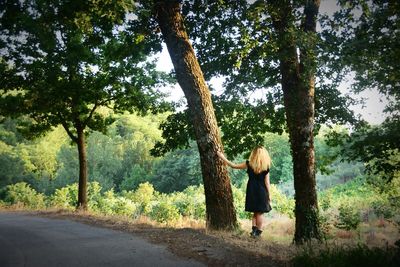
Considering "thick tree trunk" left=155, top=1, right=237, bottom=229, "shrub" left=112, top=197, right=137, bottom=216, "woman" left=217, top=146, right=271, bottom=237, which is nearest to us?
"thick tree trunk" left=155, top=1, right=237, bottom=229

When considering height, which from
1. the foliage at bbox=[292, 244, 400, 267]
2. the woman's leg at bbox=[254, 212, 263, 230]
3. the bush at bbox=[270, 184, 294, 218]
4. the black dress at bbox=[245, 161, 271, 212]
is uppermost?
the black dress at bbox=[245, 161, 271, 212]

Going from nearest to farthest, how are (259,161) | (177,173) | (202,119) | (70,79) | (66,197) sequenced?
(259,161) < (202,119) < (70,79) < (66,197) < (177,173)

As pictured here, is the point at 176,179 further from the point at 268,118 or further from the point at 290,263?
the point at 290,263

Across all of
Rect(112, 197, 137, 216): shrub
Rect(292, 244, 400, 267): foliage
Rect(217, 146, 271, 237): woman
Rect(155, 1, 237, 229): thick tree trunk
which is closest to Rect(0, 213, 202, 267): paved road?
Rect(292, 244, 400, 267): foliage

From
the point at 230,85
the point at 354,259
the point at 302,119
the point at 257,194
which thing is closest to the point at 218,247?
the point at 354,259

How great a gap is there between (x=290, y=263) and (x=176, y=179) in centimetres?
4525

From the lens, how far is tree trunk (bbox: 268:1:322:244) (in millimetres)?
8969

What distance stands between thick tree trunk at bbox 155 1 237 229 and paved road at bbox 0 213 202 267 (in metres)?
1.77

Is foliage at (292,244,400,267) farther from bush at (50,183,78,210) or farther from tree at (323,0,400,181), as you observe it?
bush at (50,183,78,210)

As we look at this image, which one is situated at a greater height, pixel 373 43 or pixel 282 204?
pixel 373 43

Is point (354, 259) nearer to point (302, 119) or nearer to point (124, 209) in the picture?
point (302, 119)

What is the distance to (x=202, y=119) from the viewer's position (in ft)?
25.0

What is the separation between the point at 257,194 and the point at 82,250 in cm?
370

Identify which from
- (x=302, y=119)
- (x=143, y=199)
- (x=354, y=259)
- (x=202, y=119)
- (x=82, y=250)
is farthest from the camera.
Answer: (x=143, y=199)
